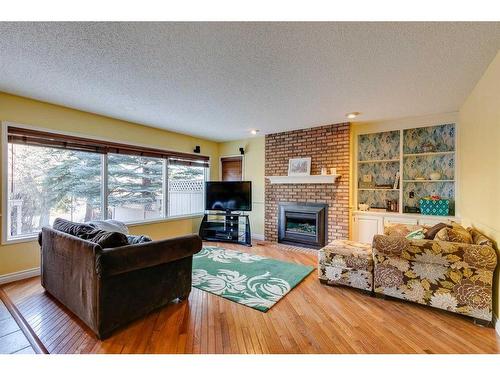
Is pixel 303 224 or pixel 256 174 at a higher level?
pixel 256 174

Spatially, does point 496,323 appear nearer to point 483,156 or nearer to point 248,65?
point 483,156

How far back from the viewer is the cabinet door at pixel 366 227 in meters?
4.09

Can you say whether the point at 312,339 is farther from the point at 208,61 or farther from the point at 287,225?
the point at 287,225

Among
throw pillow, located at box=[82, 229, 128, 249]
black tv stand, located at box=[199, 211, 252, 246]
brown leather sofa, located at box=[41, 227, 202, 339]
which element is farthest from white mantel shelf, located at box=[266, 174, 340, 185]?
throw pillow, located at box=[82, 229, 128, 249]

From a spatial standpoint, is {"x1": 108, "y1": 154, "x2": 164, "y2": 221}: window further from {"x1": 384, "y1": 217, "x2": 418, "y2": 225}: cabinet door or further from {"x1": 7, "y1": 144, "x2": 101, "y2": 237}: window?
{"x1": 384, "y1": 217, "x2": 418, "y2": 225}: cabinet door

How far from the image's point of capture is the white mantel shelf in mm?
4379

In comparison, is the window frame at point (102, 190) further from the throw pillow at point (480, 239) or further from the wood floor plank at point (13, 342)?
the throw pillow at point (480, 239)

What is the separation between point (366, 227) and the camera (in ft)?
13.8

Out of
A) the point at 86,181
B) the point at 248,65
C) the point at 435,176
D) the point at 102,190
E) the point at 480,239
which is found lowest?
the point at 480,239

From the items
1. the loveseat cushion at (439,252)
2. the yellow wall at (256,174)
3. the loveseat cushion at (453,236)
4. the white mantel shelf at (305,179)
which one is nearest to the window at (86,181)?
the yellow wall at (256,174)

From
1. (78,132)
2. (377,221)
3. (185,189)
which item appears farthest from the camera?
(185,189)

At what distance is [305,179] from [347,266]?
2227 mm

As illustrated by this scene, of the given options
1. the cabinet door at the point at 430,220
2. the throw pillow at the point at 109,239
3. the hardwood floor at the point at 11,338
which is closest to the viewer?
the hardwood floor at the point at 11,338

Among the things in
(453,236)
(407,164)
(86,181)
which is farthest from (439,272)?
(86,181)
